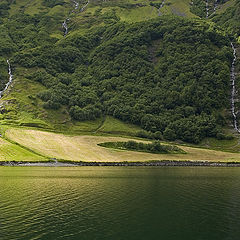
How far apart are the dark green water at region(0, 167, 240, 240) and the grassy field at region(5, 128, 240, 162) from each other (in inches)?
2975

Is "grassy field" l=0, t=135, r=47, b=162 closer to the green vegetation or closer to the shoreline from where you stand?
the shoreline

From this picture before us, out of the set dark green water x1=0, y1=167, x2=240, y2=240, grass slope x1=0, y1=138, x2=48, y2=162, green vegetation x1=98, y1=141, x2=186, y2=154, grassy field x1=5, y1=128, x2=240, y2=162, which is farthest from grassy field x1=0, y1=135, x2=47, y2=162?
dark green water x1=0, y1=167, x2=240, y2=240

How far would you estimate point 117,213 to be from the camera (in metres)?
42.1

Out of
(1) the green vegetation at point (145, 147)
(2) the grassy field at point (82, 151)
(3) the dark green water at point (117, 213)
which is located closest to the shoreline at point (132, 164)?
(2) the grassy field at point (82, 151)

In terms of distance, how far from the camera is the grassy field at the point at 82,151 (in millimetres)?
140712

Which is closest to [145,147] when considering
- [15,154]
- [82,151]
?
[82,151]

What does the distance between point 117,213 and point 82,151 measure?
107m

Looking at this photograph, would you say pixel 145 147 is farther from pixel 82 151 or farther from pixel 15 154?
pixel 15 154

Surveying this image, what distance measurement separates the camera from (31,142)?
150 m

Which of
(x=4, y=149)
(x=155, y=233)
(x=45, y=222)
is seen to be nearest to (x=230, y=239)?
(x=155, y=233)

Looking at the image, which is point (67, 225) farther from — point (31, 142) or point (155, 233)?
point (31, 142)

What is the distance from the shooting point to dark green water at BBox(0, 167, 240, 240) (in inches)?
1316

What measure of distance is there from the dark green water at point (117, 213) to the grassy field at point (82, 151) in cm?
7555

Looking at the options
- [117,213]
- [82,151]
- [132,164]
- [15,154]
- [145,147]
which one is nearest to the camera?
[117,213]
